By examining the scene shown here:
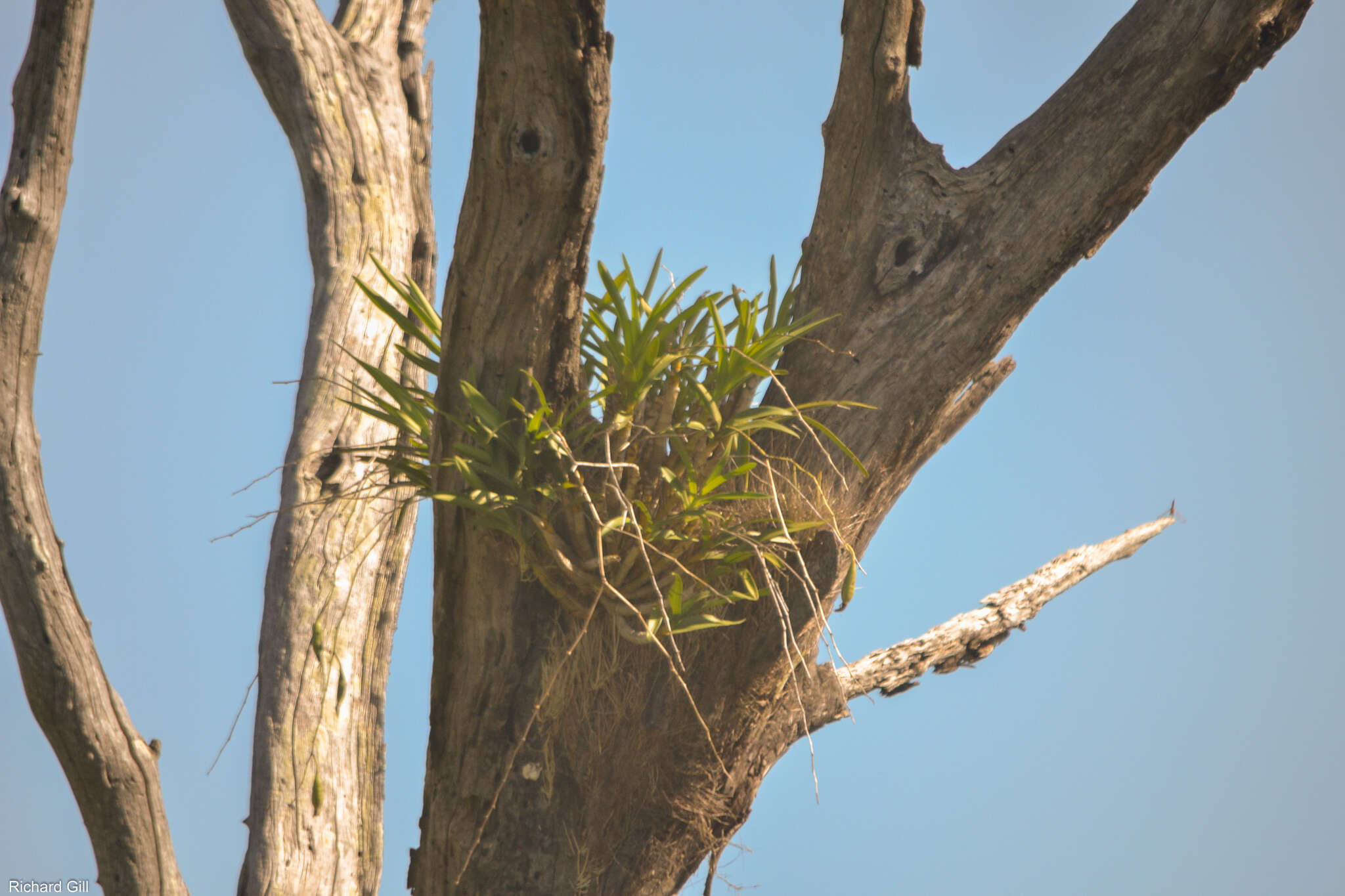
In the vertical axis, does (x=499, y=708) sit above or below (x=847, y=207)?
below

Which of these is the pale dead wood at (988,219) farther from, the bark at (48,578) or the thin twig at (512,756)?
the bark at (48,578)

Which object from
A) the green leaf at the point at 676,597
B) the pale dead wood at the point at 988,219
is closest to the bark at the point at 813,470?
the pale dead wood at the point at 988,219

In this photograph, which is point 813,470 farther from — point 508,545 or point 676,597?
point 508,545

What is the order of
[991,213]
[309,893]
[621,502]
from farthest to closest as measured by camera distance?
[309,893] < [991,213] < [621,502]

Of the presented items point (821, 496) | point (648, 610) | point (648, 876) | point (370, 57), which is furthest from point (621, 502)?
point (370, 57)

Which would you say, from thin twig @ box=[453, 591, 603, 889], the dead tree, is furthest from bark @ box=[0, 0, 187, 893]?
thin twig @ box=[453, 591, 603, 889]

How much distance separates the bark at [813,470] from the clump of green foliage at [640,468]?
5 centimetres

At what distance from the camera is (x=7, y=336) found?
5.79 feet

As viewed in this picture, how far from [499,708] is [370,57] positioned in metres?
1.80

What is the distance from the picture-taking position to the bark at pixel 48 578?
5.46 ft

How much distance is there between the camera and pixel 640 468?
4.35ft

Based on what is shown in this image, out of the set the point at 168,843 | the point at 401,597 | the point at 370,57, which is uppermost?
the point at 370,57

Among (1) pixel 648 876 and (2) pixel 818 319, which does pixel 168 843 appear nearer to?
(1) pixel 648 876

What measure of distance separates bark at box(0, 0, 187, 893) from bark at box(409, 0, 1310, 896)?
0.60 metres
